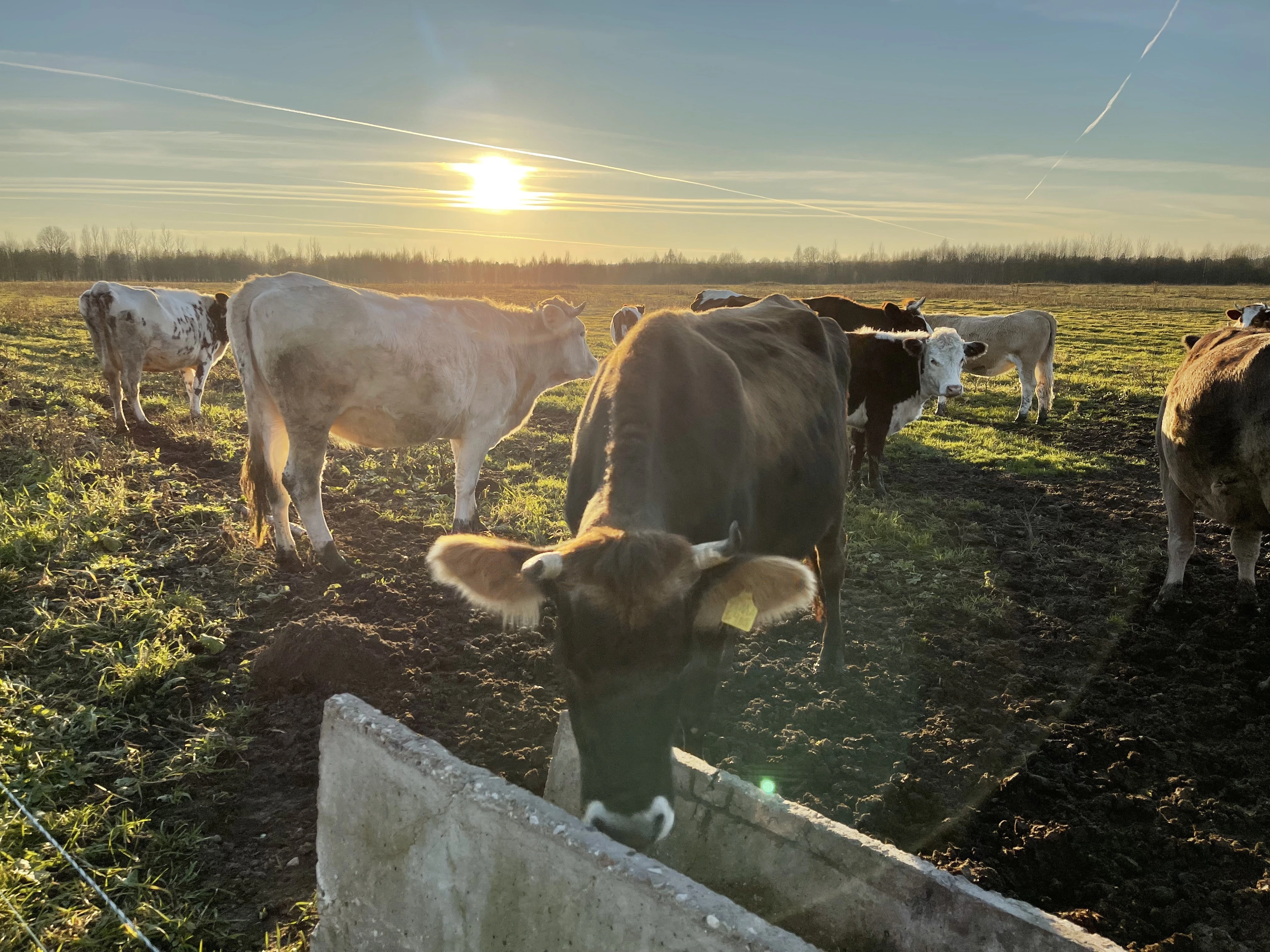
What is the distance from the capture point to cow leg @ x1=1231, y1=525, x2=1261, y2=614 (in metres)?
6.03

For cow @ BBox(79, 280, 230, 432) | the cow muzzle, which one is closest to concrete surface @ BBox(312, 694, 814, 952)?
the cow muzzle

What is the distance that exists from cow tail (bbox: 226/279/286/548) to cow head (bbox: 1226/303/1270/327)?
13.2m

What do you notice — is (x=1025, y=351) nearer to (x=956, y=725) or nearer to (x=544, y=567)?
(x=956, y=725)

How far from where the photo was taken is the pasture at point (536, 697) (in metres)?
3.30

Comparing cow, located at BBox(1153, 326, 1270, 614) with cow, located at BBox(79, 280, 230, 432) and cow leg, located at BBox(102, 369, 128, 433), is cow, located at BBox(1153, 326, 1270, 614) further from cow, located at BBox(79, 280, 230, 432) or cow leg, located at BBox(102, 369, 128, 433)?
cow leg, located at BBox(102, 369, 128, 433)

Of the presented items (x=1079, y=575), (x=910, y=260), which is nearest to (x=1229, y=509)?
(x=1079, y=575)

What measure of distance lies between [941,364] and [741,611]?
939cm

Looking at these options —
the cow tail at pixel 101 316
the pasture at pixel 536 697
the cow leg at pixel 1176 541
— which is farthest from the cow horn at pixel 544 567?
the cow tail at pixel 101 316

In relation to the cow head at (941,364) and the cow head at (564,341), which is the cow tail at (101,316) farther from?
the cow head at (941,364)

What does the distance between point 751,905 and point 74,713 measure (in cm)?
365

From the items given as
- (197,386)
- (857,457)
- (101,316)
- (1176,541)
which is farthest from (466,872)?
(197,386)

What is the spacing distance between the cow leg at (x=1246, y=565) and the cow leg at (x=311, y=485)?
23.2 ft

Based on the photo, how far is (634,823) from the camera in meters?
2.38

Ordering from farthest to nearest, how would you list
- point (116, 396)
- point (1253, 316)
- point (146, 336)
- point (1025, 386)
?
point (1025, 386) → point (1253, 316) → point (146, 336) → point (116, 396)
